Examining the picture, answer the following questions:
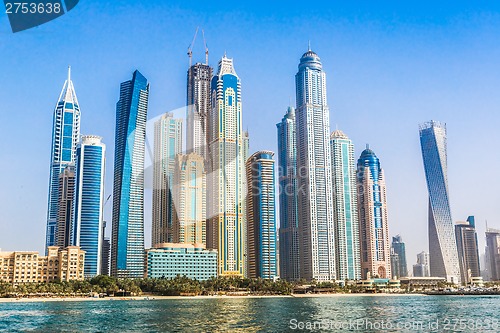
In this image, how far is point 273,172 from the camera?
14988 cm

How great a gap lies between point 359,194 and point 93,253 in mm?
85613

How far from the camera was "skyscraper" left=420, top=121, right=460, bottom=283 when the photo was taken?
17177cm

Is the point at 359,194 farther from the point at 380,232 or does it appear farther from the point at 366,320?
the point at 366,320

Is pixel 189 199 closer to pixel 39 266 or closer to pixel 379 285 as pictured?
pixel 39 266

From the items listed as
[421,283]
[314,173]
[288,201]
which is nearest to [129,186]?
[288,201]

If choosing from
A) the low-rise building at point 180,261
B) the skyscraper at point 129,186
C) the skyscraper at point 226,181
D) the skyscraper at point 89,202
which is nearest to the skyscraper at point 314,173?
the skyscraper at point 226,181

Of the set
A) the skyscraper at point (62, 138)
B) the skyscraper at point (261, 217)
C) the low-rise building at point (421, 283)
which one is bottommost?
the low-rise building at point (421, 283)

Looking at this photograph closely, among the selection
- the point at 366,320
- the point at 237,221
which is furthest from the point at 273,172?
the point at 366,320

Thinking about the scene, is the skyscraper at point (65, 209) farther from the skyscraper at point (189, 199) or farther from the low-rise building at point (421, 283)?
the low-rise building at point (421, 283)

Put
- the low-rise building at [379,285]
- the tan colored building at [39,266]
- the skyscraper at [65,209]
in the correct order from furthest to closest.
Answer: the skyscraper at [65,209] → the low-rise building at [379,285] → the tan colored building at [39,266]

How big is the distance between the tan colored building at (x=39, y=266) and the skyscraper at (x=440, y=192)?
109 metres

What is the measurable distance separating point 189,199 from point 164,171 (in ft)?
46.6

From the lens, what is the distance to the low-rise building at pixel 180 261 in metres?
130

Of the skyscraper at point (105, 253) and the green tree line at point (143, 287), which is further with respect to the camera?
the skyscraper at point (105, 253)
